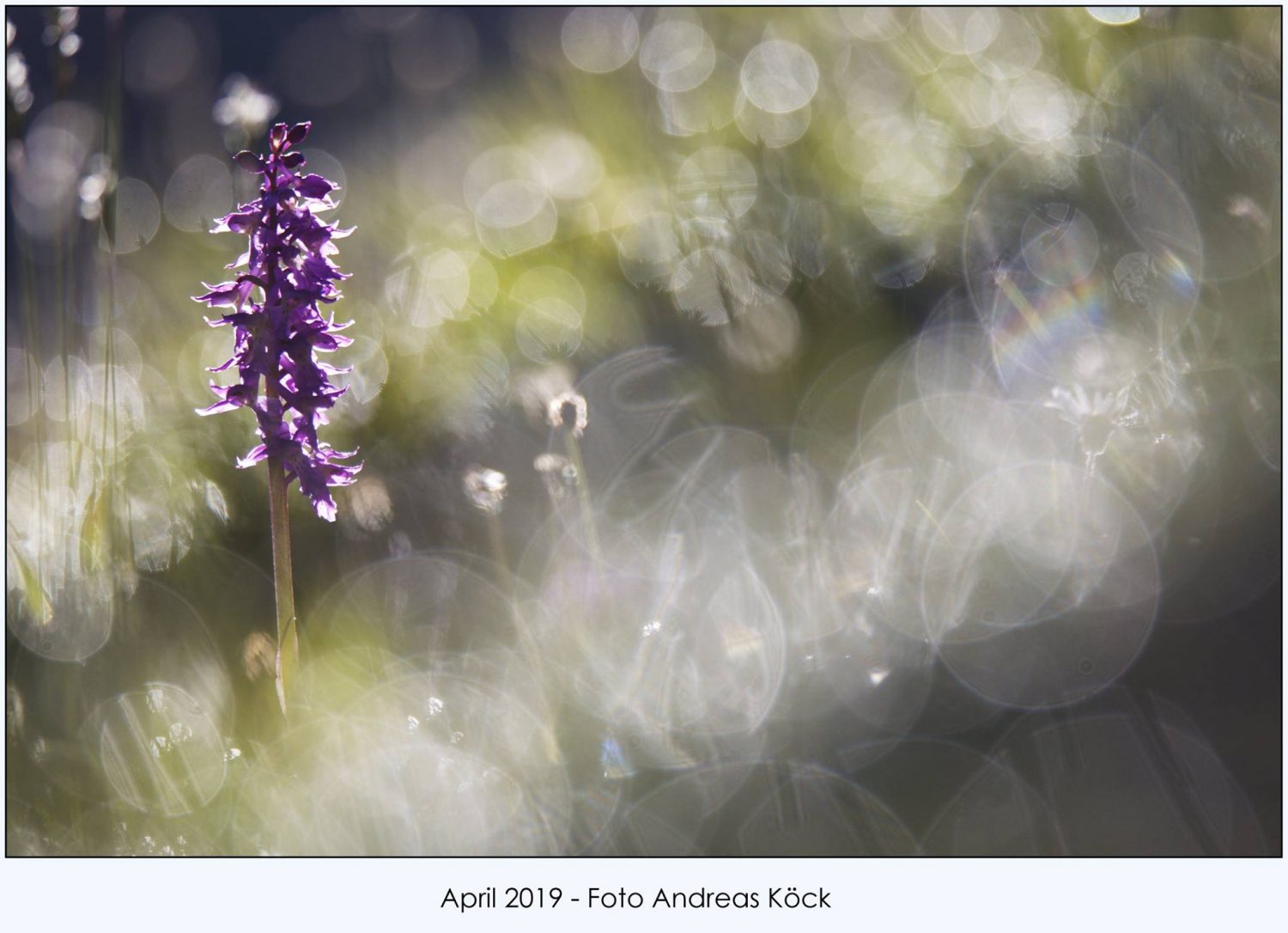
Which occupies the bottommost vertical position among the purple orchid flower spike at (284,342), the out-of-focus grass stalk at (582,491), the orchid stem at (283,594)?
the out-of-focus grass stalk at (582,491)

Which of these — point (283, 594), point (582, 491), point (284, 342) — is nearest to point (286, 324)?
point (284, 342)

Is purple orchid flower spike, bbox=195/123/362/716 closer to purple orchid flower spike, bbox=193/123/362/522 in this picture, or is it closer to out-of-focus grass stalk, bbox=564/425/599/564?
purple orchid flower spike, bbox=193/123/362/522


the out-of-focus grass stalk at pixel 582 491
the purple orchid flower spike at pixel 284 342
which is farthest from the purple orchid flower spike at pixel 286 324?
the out-of-focus grass stalk at pixel 582 491

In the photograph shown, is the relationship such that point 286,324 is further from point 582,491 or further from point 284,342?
point 582,491

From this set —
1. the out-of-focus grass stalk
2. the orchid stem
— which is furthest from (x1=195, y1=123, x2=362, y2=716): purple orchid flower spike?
the out-of-focus grass stalk

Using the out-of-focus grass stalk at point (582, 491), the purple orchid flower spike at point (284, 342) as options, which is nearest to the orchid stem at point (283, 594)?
the purple orchid flower spike at point (284, 342)

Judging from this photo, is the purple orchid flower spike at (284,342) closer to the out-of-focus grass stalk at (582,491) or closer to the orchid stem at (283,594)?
the orchid stem at (283,594)

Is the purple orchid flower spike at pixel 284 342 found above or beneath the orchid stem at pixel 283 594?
above

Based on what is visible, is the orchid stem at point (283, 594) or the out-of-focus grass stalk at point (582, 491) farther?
the out-of-focus grass stalk at point (582, 491)
